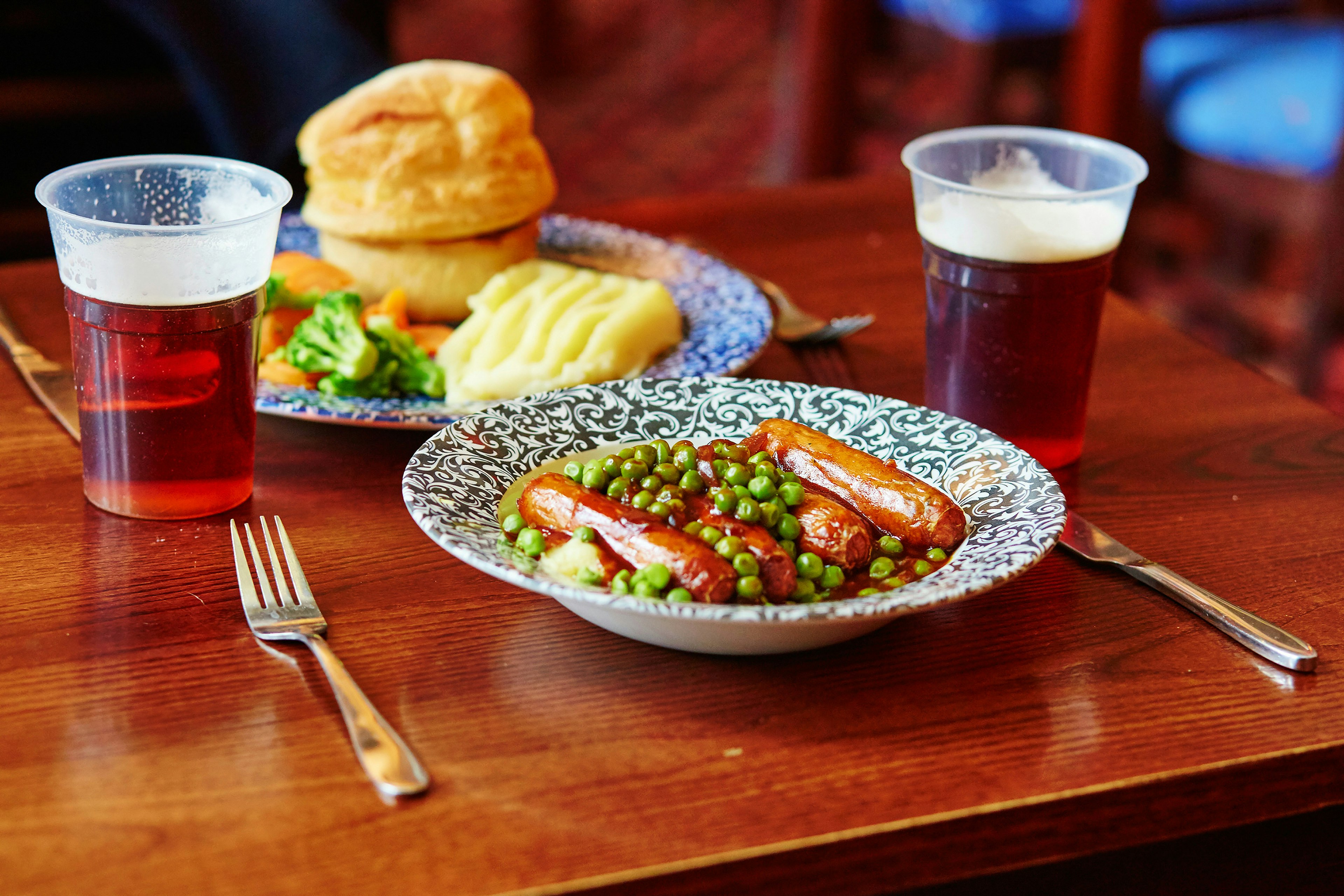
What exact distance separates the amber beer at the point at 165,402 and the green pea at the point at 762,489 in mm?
580

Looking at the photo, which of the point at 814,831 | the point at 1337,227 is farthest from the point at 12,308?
the point at 1337,227

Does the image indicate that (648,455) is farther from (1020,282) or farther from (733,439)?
(1020,282)

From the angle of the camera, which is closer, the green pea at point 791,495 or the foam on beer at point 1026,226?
the green pea at point 791,495

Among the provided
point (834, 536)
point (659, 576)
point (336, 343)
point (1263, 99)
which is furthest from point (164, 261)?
point (1263, 99)

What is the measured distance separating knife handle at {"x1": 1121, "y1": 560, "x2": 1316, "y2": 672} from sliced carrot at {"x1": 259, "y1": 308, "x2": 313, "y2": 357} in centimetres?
115

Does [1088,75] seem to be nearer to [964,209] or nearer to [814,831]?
[964,209]

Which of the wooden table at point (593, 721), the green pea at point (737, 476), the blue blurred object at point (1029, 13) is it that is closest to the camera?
the wooden table at point (593, 721)

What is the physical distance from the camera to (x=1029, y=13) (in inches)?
181

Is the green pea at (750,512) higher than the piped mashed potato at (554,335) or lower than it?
higher

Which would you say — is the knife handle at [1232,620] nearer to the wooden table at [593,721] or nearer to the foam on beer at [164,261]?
the wooden table at [593,721]

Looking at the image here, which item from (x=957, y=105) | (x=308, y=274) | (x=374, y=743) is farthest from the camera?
(x=957, y=105)

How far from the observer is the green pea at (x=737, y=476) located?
50.6 inches

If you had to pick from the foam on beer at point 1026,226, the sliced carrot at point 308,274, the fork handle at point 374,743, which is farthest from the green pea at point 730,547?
the sliced carrot at point 308,274

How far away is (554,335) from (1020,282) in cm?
62
